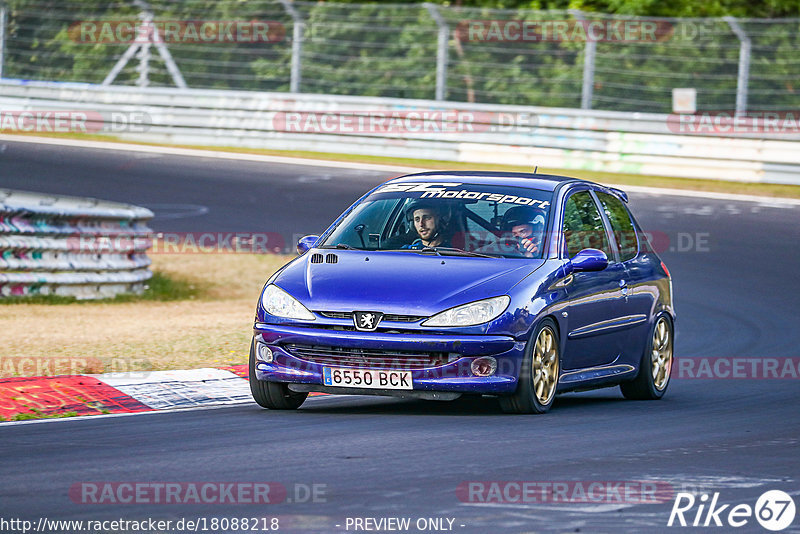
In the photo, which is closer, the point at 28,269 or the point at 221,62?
the point at 28,269

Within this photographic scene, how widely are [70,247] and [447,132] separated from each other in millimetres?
11520

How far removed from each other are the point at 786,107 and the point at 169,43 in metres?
11.9

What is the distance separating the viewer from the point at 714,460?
7.51 meters

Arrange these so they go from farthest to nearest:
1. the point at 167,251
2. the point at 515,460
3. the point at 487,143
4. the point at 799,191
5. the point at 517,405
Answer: the point at 487,143
the point at 799,191
the point at 167,251
the point at 517,405
the point at 515,460

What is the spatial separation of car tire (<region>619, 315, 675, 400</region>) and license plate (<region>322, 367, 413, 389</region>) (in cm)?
259

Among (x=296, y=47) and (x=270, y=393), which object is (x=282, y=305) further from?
(x=296, y=47)

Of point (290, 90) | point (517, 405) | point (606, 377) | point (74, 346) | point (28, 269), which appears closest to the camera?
point (517, 405)

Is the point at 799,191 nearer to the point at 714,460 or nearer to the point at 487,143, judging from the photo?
the point at 487,143

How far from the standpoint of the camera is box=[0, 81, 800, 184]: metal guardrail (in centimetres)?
2403

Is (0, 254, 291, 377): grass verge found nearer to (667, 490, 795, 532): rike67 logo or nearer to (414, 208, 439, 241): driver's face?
(414, 208, 439, 241): driver's face

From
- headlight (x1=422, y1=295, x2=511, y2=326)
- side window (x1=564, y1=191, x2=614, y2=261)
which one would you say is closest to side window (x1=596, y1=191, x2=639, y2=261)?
side window (x1=564, y1=191, x2=614, y2=261)

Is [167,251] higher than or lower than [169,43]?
lower

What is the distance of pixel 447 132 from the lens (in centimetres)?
2597

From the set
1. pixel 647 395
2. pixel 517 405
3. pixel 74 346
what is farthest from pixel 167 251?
pixel 517 405
